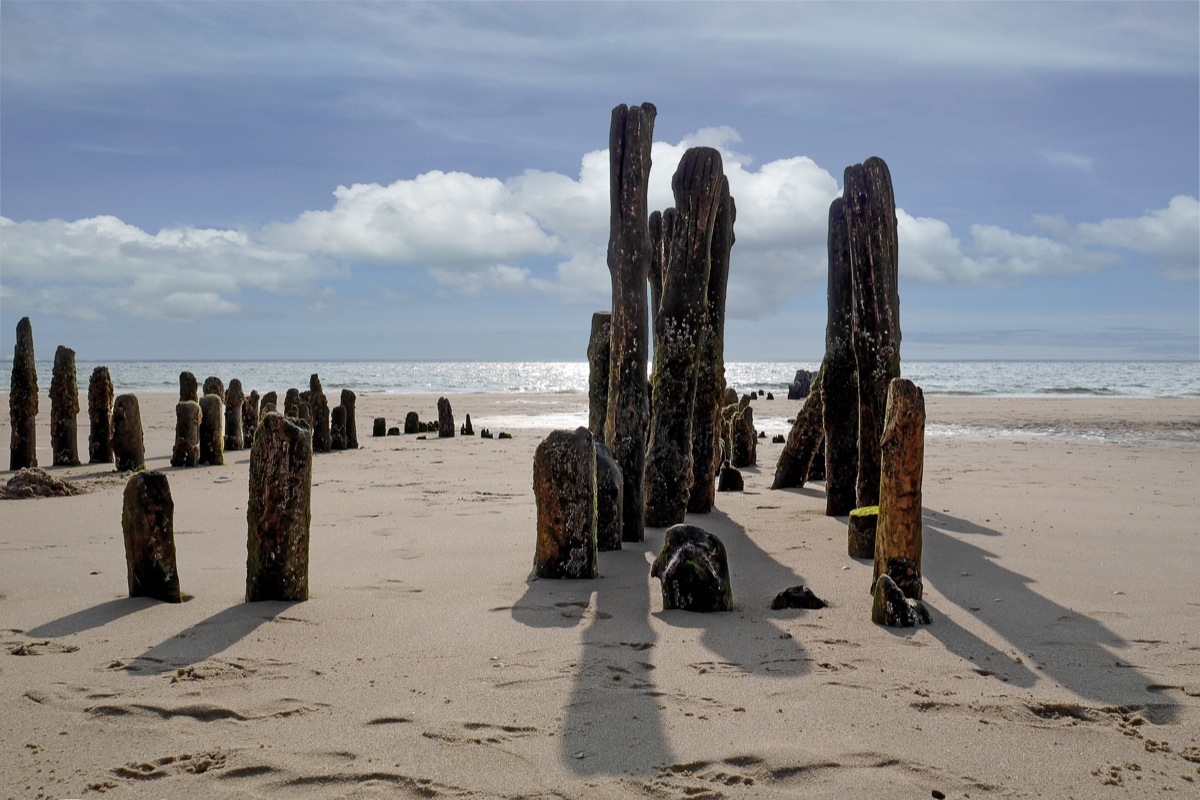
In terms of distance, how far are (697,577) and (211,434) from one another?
1108 centimetres

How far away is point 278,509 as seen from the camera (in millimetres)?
5617

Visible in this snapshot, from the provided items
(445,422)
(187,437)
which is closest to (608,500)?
(187,437)

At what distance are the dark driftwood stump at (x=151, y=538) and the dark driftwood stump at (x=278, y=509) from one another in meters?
0.50

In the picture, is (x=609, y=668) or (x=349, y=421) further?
(x=349, y=421)

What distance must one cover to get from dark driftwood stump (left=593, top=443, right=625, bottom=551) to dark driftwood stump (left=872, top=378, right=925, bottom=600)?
7.63 feet

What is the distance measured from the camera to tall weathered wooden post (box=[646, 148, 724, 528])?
28.2 ft

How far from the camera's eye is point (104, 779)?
11.0 ft

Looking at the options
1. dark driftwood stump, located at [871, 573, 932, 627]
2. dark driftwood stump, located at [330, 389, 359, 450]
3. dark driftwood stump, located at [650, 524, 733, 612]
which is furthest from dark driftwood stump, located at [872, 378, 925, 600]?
dark driftwood stump, located at [330, 389, 359, 450]

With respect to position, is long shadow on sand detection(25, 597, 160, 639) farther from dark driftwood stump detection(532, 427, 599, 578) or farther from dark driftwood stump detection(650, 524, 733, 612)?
dark driftwood stump detection(650, 524, 733, 612)

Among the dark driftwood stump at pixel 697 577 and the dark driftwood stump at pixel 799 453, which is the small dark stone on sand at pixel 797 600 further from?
the dark driftwood stump at pixel 799 453

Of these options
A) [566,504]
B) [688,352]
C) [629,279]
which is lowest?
[566,504]

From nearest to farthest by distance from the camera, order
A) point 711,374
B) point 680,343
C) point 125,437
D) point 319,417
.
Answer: point 680,343 < point 711,374 < point 125,437 < point 319,417

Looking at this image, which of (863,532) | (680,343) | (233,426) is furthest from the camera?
(233,426)

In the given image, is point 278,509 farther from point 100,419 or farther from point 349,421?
point 349,421
